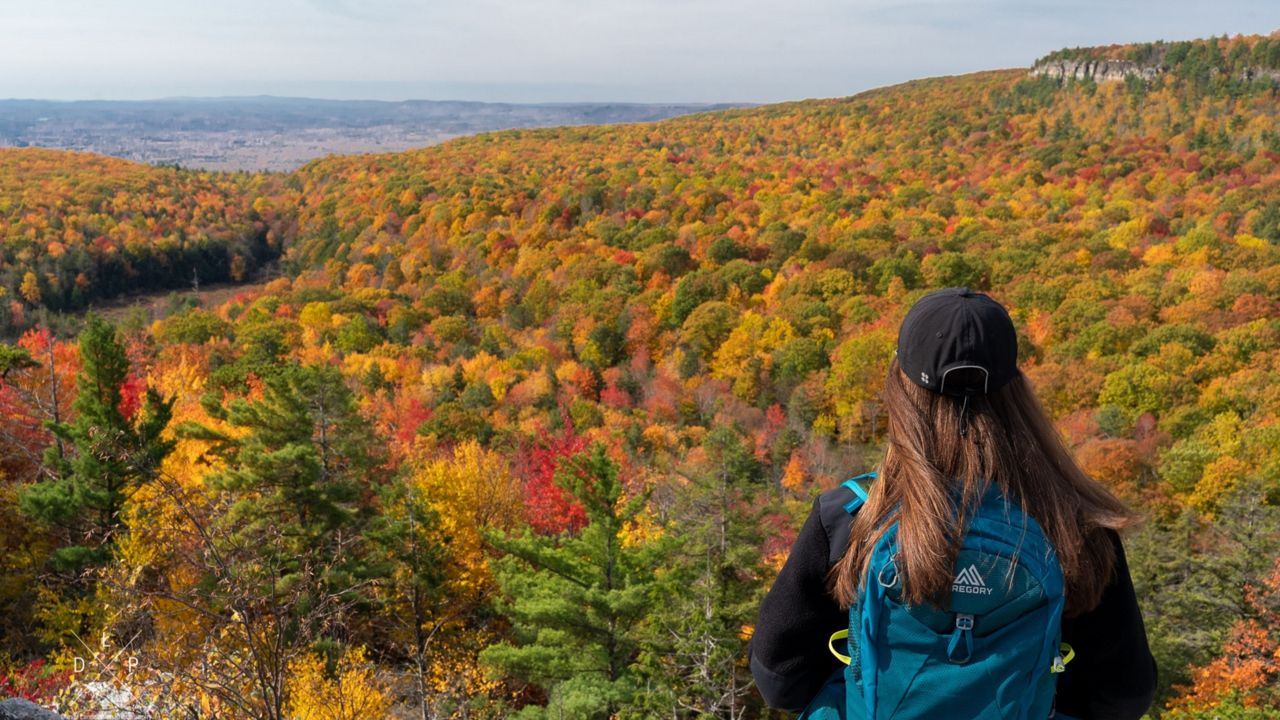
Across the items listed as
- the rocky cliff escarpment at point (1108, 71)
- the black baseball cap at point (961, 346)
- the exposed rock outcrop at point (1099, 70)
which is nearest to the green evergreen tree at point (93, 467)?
the black baseball cap at point (961, 346)

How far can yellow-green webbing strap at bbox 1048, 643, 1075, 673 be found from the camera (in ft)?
5.31

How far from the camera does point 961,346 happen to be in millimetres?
1579

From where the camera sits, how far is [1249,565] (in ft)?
43.5

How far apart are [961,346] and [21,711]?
4.08 meters

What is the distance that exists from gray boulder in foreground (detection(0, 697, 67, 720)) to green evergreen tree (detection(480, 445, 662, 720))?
701 centimetres

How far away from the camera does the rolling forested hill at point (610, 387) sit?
10.2m

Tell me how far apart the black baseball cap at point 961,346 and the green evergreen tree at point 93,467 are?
41.9 feet

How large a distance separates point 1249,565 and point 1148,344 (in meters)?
21.2

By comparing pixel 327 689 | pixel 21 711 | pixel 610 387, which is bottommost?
pixel 610 387

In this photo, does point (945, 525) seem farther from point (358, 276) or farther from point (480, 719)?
point (358, 276)

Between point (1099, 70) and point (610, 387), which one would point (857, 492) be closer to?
point (610, 387)

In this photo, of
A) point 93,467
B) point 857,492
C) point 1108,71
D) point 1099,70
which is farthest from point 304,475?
point 1099,70

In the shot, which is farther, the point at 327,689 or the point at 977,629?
the point at 327,689

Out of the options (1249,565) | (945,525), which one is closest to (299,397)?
(945,525)
